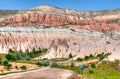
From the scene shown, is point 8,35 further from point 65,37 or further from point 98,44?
point 98,44

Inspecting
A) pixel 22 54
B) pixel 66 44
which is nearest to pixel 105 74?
pixel 22 54

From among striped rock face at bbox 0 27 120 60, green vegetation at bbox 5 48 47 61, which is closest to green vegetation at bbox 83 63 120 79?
striped rock face at bbox 0 27 120 60

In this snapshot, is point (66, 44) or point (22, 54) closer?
point (22, 54)

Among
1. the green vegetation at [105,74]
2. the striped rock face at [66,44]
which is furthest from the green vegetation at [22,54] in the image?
the green vegetation at [105,74]

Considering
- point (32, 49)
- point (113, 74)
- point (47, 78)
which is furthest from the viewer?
point (32, 49)

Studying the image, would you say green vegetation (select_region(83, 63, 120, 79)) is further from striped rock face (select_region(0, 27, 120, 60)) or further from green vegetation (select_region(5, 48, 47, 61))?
green vegetation (select_region(5, 48, 47, 61))

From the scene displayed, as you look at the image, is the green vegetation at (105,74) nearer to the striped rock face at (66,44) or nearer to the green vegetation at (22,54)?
the striped rock face at (66,44)

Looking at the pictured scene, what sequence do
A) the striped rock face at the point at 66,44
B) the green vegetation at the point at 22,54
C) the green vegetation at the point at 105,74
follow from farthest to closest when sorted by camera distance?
1. the striped rock face at the point at 66,44
2. the green vegetation at the point at 22,54
3. the green vegetation at the point at 105,74

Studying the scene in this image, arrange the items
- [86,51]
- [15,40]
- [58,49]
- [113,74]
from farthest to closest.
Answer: [15,40], [58,49], [86,51], [113,74]

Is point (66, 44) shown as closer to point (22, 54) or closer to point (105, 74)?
point (22, 54)

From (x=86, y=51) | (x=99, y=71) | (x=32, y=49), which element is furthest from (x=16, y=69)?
(x=32, y=49)

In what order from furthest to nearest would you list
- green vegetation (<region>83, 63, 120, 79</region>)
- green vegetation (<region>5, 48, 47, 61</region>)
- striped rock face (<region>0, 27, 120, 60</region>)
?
striped rock face (<region>0, 27, 120, 60</region>)
green vegetation (<region>5, 48, 47, 61</region>)
green vegetation (<region>83, 63, 120, 79</region>)
